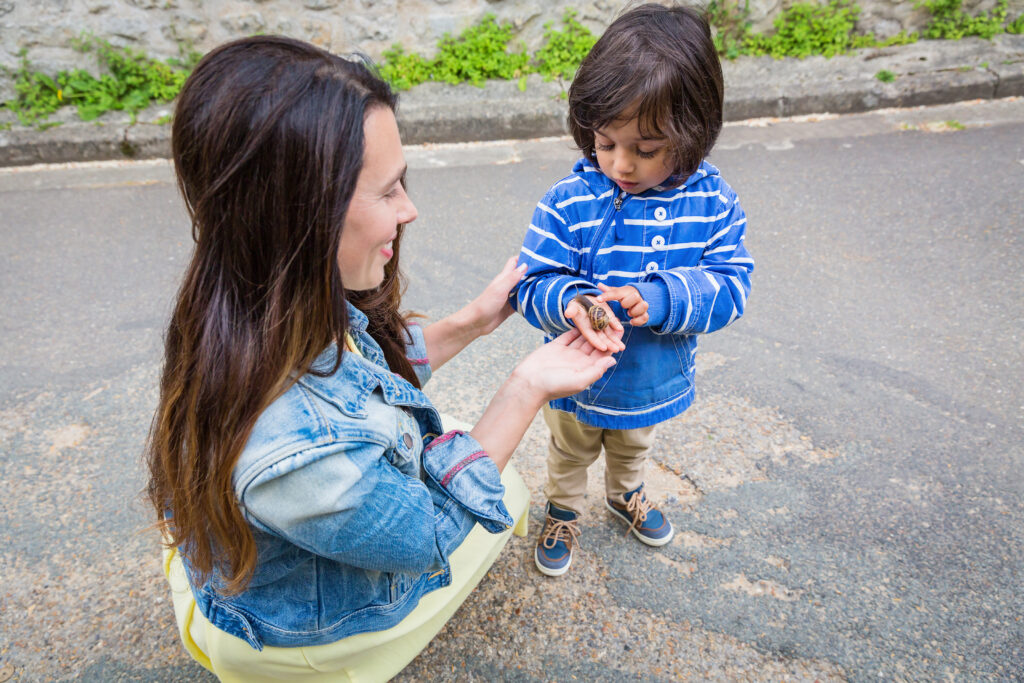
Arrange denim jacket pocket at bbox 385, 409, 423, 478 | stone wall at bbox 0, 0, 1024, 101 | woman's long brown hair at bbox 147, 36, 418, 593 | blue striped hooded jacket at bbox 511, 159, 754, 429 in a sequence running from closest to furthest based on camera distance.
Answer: woman's long brown hair at bbox 147, 36, 418, 593, denim jacket pocket at bbox 385, 409, 423, 478, blue striped hooded jacket at bbox 511, 159, 754, 429, stone wall at bbox 0, 0, 1024, 101

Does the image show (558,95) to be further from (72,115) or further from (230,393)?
(230,393)

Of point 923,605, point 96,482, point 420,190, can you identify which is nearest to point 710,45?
point 923,605

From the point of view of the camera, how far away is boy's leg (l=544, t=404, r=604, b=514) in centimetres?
192

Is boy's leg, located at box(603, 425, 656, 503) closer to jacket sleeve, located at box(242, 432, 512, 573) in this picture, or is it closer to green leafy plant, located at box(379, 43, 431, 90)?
jacket sleeve, located at box(242, 432, 512, 573)

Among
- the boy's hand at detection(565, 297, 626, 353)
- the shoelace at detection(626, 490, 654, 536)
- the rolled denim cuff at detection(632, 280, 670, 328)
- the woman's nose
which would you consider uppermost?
the woman's nose

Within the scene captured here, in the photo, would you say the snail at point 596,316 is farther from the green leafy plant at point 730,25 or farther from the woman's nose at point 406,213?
the green leafy plant at point 730,25

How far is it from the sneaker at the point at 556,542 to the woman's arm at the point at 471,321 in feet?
2.01

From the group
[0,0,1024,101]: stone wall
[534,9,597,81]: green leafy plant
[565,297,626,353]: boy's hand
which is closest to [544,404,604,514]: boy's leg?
[565,297,626,353]: boy's hand

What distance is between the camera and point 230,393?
1.08 m

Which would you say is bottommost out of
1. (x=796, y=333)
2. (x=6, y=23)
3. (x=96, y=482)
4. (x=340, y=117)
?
(x=96, y=482)

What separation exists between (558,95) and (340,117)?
13.4 ft

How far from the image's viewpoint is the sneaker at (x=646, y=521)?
2.07 metres

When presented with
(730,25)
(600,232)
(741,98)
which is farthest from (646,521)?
(730,25)

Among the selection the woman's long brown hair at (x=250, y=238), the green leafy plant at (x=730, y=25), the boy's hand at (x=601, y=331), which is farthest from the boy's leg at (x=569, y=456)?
the green leafy plant at (x=730, y=25)
